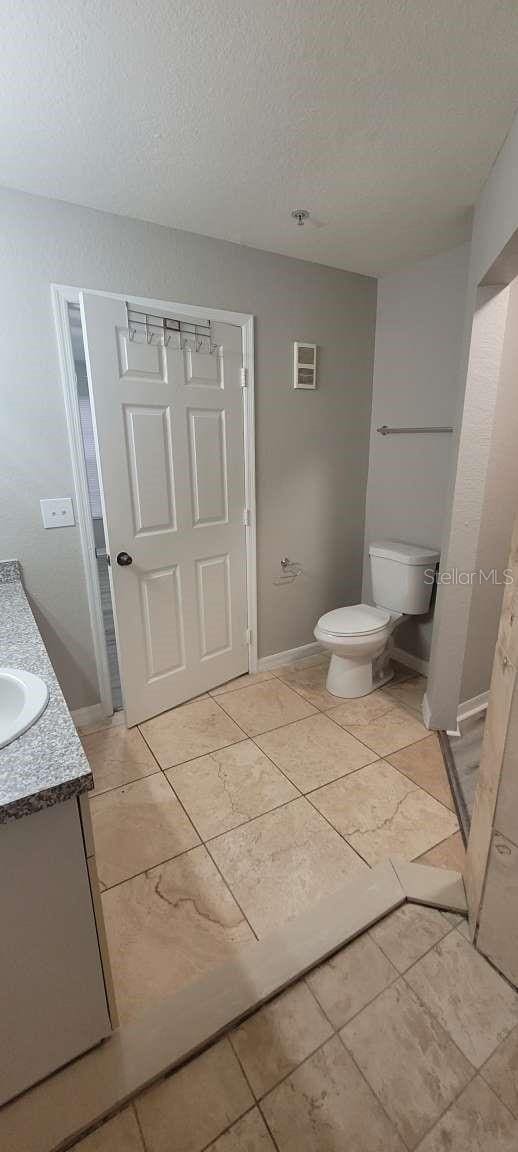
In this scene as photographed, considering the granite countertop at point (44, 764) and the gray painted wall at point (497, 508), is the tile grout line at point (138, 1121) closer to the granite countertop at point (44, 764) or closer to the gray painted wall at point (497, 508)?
the granite countertop at point (44, 764)

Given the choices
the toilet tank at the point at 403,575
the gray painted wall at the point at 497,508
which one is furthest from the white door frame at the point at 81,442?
the gray painted wall at the point at 497,508

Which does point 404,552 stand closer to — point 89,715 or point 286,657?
point 286,657

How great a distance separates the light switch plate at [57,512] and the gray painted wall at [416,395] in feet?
5.44

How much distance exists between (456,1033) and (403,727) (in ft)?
4.01

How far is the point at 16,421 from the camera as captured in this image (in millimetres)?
1804

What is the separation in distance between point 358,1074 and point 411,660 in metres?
1.99

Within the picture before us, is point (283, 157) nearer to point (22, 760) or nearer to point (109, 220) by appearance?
point (109, 220)

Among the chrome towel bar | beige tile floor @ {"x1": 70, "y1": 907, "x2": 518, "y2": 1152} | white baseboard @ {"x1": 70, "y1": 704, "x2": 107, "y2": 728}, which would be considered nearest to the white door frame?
white baseboard @ {"x1": 70, "y1": 704, "x2": 107, "y2": 728}

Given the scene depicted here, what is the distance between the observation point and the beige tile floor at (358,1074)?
3.08ft

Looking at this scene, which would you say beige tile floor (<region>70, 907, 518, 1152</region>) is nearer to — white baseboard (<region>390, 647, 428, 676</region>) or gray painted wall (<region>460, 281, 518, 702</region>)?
gray painted wall (<region>460, 281, 518, 702</region>)

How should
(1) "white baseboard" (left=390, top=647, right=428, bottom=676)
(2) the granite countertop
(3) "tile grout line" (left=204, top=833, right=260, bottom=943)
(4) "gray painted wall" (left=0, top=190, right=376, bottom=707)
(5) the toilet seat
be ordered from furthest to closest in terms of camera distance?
1. (1) "white baseboard" (left=390, top=647, right=428, bottom=676)
2. (5) the toilet seat
3. (4) "gray painted wall" (left=0, top=190, right=376, bottom=707)
4. (3) "tile grout line" (left=204, top=833, right=260, bottom=943)
5. (2) the granite countertop

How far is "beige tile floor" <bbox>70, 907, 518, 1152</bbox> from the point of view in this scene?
37.0 inches

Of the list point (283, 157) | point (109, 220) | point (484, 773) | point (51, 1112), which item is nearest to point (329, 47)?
point (283, 157)

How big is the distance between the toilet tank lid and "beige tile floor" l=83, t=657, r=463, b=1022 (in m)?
0.73
